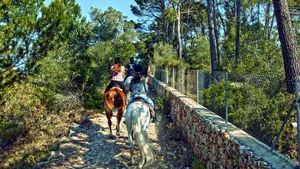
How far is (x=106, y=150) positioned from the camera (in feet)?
28.8

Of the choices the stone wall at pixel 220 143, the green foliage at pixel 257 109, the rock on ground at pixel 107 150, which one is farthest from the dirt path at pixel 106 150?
the green foliage at pixel 257 109

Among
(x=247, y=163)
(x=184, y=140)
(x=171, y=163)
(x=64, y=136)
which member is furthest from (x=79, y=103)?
(x=247, y=163)

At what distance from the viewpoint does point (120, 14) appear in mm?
44812

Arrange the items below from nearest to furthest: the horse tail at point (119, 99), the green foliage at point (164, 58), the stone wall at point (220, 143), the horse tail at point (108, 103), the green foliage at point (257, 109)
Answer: the stone wall at point (220, 143) < the green foliage at point (257, 109) < the horse tail at point (108, 103) < the horse tail at point (119, 99) < the green foliage at point (164, 58)

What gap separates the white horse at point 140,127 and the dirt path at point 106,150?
53cm

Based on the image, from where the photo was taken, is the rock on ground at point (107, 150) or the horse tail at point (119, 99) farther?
the horse tail at point (119, 99)

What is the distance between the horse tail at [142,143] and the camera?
7023 mm

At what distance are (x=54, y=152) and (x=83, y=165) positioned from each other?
1325mm

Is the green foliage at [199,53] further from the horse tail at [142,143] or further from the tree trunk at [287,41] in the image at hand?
the horse tail at [142,143]

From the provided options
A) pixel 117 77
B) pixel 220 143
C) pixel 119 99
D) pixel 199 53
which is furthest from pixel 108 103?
pixel 199 53

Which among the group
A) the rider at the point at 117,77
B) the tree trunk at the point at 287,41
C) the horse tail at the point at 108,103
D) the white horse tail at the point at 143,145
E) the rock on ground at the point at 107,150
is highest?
the tree trunk at the point at 287,41

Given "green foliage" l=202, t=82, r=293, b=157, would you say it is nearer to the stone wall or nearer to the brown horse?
the stone wall

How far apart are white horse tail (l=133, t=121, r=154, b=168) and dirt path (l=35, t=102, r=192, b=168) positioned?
487mm

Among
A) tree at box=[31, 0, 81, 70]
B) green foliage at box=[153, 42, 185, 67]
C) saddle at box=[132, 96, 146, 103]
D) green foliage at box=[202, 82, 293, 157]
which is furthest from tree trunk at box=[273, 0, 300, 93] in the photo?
green foliage at box=[153, 42, 185, 67]
